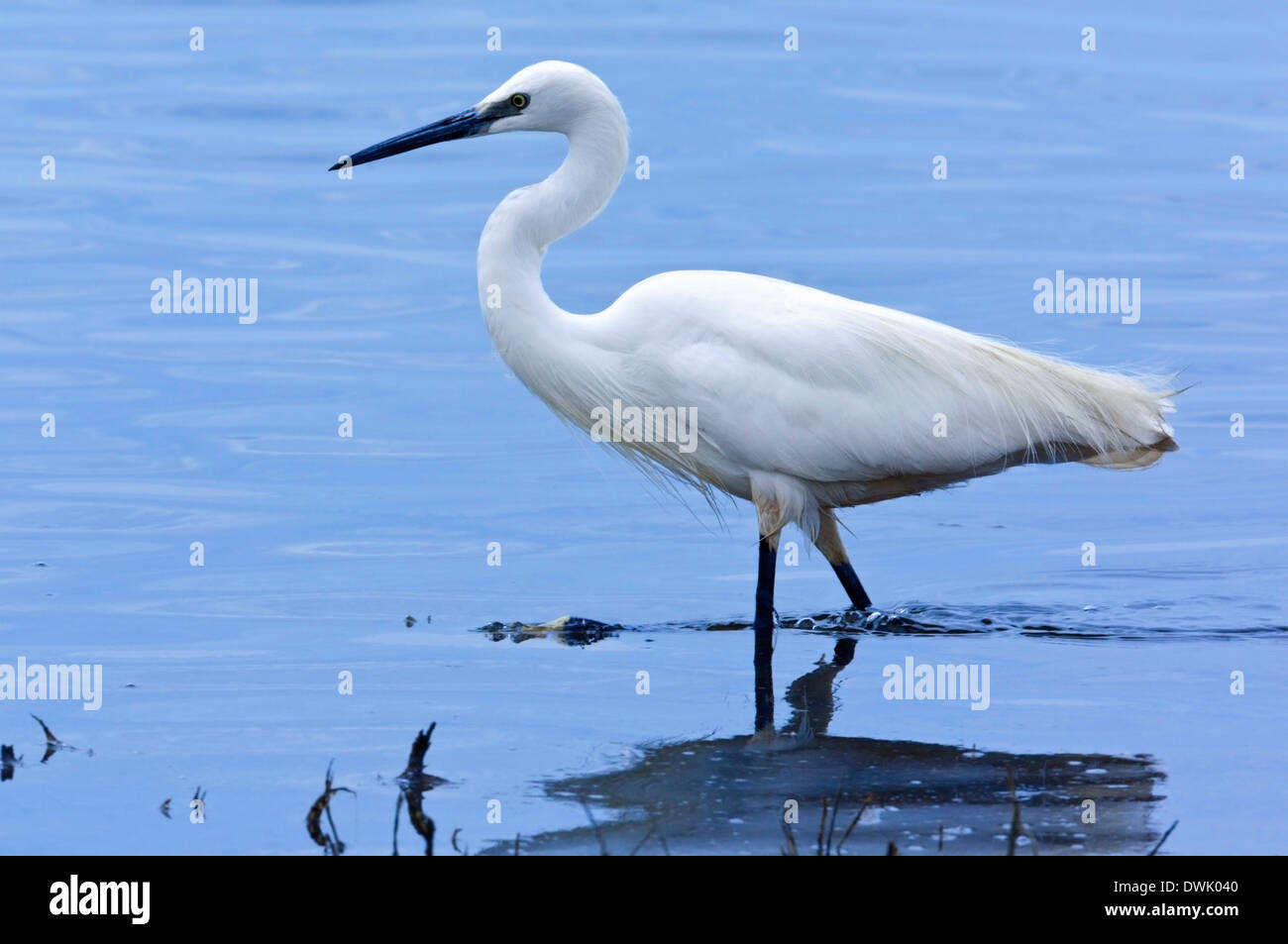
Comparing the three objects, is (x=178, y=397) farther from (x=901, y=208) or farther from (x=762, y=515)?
(x=901, y=208)

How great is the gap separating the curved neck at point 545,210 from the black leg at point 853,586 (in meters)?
1.74

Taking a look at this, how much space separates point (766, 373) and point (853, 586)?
41.0 inches

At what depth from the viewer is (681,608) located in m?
8.09

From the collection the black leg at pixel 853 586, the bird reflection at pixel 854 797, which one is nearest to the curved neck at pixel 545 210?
the black leg at pixel 853 586

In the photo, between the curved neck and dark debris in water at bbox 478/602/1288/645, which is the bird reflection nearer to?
dark debris in water at bbox 478/602/1288/645

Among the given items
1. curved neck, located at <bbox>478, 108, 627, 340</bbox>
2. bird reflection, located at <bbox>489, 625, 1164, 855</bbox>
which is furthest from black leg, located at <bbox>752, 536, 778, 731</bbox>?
curved neck, located at <bbox>478, 108, 627, 340</bbox>

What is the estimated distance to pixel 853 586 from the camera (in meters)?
7.89

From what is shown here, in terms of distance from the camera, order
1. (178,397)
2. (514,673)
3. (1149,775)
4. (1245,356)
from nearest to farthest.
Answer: (1149,775) < (514,673) < (178,397) < (1245,356)

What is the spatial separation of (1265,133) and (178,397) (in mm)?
12488

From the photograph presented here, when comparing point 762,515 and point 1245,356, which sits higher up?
point 1245,356

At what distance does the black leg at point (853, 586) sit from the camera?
7887 mm

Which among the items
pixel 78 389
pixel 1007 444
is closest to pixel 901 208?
pixel 78 389

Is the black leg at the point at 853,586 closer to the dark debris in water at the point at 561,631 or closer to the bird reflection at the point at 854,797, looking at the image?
the dark debris in water at the point at 561,631
